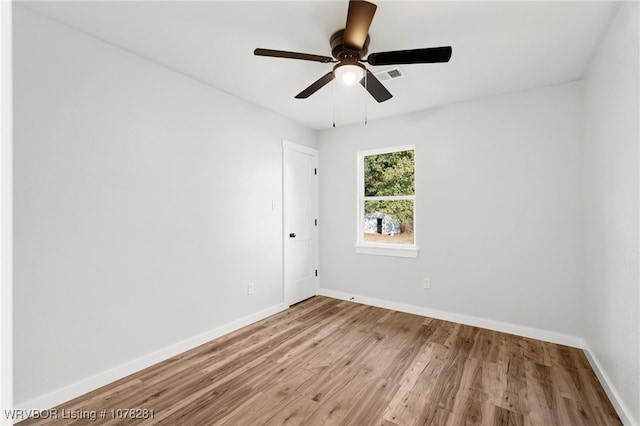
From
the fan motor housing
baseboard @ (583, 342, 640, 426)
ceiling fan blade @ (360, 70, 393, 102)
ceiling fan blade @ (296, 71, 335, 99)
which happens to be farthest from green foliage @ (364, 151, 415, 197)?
baseboard @ (583, 342, 640, 426)

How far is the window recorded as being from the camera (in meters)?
4.02

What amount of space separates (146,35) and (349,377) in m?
3.11

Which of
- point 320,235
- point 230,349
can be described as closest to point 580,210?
point 320,235

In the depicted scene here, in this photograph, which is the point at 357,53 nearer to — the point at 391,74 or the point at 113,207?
the point at 391,74

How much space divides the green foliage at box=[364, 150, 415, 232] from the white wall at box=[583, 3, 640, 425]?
1785mm

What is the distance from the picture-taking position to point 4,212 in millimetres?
418

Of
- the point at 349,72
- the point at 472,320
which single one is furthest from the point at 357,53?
the point at 472,320

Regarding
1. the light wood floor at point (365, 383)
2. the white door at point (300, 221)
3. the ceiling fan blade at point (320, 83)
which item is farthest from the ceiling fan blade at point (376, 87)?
the light wood floor at point (365, 383)

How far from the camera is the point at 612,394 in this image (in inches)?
82.8

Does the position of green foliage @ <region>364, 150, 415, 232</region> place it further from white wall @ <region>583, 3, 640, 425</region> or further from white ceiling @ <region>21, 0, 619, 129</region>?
white wall @ <region>583, 3, 640, 425</region>

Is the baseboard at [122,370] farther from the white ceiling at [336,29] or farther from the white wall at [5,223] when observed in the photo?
the white ceiling at [336,29]

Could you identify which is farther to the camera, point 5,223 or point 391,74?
point 391,74

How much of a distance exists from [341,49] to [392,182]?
2.31 m

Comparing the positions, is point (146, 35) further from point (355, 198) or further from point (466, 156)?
point (466, 156)
